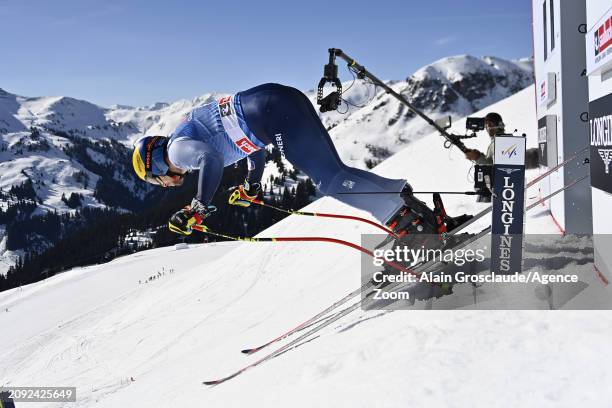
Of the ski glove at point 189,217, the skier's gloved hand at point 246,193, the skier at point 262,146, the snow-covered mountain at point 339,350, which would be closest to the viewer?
the snow-covered mountain at point 339,350

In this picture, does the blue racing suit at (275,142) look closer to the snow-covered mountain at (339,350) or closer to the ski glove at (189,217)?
the ski glove at (189,217)

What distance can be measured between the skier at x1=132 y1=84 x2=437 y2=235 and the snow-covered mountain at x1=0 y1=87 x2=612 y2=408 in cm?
118

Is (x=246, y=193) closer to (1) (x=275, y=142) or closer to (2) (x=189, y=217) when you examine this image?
(1) (x=275, y=142)

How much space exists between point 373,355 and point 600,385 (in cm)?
169

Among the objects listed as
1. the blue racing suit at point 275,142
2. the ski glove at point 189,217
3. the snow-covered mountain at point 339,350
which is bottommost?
the snow-covered mountain at point 339,350

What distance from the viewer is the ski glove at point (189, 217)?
4.70 m

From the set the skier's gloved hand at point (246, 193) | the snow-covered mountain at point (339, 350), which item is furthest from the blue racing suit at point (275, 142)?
the snow-covered mountain at point (339, 350)

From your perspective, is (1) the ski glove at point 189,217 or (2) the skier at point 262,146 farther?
(2) the skier at point 262,146

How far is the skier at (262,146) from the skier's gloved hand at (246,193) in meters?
0.80

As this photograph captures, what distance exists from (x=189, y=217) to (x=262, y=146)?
1342 mm

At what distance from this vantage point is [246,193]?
6418mm

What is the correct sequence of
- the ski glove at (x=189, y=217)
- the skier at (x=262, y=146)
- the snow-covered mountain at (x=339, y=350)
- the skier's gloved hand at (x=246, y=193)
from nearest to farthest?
the snow-covered mountain at (x=339, y=350), the ski glove at (x=189, y=217), the skier at (x=262, y=146), the skier's gloved hand at (x=246, y=193)

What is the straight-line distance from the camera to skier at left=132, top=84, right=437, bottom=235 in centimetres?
491

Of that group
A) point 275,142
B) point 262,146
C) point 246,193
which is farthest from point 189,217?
point 246,193
